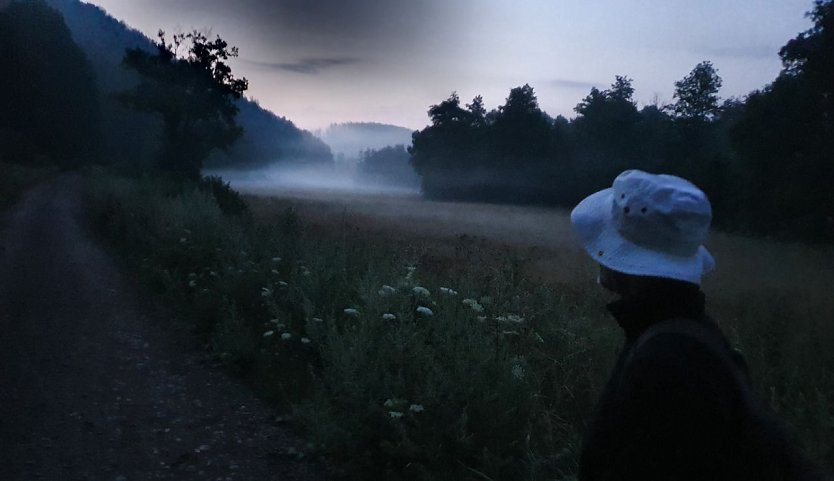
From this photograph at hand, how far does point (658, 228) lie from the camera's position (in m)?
1.81

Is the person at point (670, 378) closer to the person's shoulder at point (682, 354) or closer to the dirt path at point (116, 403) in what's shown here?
the person's shoulder at point (682, 354)

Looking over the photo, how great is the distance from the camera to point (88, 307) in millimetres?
9789

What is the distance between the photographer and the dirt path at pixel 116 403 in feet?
16.4

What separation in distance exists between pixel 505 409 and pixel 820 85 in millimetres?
24013

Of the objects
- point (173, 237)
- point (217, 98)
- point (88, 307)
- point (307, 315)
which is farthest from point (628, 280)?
point (217, 98)

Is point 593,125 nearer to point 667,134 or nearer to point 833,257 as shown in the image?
point 667,134

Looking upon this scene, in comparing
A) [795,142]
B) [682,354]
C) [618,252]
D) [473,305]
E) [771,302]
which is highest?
[795,142]

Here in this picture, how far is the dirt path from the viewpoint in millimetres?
4984

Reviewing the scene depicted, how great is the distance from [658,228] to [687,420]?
0.51 meters

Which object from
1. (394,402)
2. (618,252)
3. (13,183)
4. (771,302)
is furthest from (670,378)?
(13,183)

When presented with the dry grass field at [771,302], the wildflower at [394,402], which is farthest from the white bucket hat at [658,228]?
the wildflower at [394,402]

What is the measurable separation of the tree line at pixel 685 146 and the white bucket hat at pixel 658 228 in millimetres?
23234

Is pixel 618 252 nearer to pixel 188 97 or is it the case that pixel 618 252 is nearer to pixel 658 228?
pixel 658 228

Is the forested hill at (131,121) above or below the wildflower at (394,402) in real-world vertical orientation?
above
